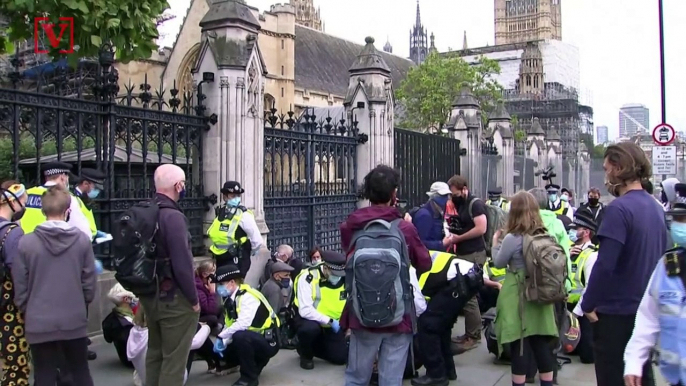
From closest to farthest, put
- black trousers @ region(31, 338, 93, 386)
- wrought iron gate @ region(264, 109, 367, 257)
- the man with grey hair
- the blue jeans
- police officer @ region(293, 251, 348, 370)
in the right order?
the blue jeans → the man with grey hair → black trousers @ region(31, 338, 93, 386) → police officer @ region(293, 251, 348, 370) → wrought iron gate @ region(264, 109, 367, 257)

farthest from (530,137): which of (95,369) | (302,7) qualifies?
(302,7)

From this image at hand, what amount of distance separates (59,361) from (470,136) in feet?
41.3

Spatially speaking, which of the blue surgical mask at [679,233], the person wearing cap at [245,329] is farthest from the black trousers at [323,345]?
the blue surgical mask at [679,233]

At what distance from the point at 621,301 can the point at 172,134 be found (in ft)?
18.8

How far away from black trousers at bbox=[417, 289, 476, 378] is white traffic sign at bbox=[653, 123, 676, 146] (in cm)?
1087

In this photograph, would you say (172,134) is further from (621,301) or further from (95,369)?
(621,301)

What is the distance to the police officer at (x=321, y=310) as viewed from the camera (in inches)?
249

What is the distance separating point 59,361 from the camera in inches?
180

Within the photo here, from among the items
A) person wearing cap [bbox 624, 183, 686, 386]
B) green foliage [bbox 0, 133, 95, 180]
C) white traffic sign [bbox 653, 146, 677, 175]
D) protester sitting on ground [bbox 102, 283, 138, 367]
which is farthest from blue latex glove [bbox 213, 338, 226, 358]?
white traffic sign [bbox 653, 146, 677, 175]

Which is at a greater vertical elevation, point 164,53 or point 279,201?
point 164,53

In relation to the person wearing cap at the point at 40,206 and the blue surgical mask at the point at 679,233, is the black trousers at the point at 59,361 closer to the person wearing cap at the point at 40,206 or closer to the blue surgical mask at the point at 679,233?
the person wearing cap at the point at 40,206

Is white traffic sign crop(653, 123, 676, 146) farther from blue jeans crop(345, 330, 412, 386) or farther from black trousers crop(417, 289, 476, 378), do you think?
blue jeans crop(345, 330, 412, 386)

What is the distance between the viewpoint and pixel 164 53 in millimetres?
46781

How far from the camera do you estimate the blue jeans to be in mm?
4125
